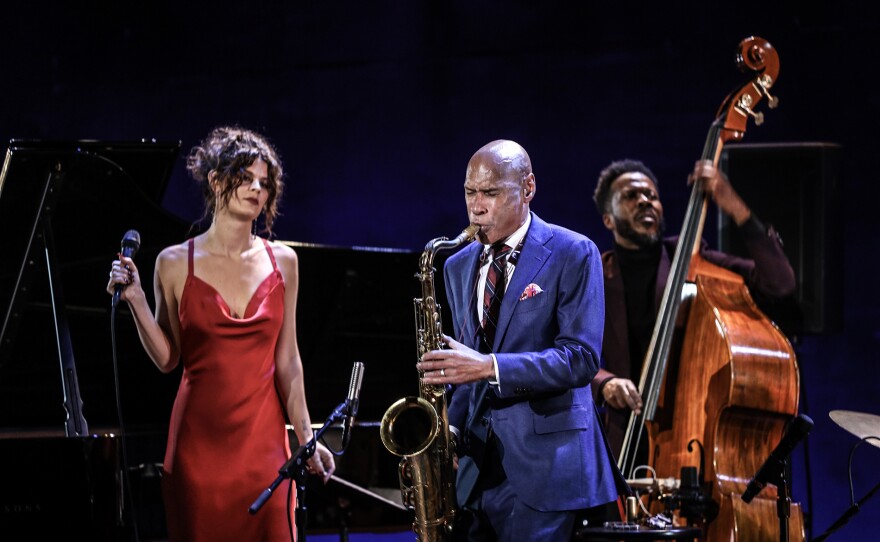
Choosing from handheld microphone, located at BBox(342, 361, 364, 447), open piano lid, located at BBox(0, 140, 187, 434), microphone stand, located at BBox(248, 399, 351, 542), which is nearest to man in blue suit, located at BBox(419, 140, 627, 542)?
handheld microphone, located at BBox(342, 361, 364, 447)

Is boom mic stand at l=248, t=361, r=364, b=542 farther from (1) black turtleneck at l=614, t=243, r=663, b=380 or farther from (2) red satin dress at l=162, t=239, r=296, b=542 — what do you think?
(1) black turtleneck at l=614, t=243, r=663, b=380

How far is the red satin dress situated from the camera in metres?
2.91

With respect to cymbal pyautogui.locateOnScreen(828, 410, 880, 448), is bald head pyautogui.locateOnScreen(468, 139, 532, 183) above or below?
above

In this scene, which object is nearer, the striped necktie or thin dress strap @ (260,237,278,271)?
the striped necktie

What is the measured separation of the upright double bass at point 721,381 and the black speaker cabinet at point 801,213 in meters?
0.48

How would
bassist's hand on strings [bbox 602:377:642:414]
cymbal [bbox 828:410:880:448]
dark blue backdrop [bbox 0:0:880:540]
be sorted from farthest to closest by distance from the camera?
dark blue backdrop [bbox 0:0:880:540]
bassist's hand on strings [bbox 602:377:642:414]
cymbal [bbox 828:410:880:448]

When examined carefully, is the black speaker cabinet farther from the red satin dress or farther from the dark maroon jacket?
the red satin dress

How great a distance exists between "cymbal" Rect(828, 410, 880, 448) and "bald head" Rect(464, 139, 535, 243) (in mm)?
1270

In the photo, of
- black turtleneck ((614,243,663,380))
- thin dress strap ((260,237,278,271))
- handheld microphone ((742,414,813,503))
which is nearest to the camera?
handheld microphone ((742,414,813,503))

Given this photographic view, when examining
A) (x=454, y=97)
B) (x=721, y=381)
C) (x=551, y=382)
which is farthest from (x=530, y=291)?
(x=454, y=97)

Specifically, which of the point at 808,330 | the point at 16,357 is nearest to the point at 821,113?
the point at 808,330

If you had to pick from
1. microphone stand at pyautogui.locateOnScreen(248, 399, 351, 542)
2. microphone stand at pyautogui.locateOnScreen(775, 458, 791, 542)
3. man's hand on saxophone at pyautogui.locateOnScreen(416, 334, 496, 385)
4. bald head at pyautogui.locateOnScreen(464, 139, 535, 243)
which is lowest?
microphone stand at pyautogui.locateOnScreen(775, 458, 791, 542)

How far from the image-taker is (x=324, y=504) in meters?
4.44

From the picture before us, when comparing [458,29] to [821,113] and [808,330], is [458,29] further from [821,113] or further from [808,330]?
[808,330]
